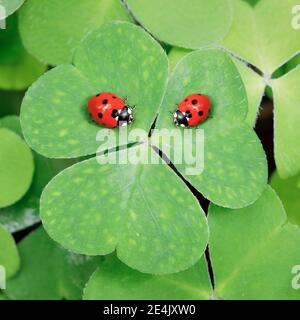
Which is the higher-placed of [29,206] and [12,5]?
[12,5]

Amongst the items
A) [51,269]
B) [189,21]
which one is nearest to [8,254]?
[51,269]

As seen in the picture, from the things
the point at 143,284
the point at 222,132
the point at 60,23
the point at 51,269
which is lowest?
the point at 51,269

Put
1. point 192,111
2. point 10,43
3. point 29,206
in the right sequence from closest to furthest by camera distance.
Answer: point 192,111, point 29,206, point 10,43

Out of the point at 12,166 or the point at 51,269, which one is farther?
the point at 51,269

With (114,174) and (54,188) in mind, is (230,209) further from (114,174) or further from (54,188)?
(54,188)

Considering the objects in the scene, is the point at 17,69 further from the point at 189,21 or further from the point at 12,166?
the point at 189,21

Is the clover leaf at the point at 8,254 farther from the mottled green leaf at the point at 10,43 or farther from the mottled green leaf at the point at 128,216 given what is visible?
the mottled green leaf at the point at 10,43

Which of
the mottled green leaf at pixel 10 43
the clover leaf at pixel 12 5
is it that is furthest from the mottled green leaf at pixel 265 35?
the mottled green leaf at pixel 10 43

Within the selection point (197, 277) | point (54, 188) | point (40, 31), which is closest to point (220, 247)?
point (197, 277)
